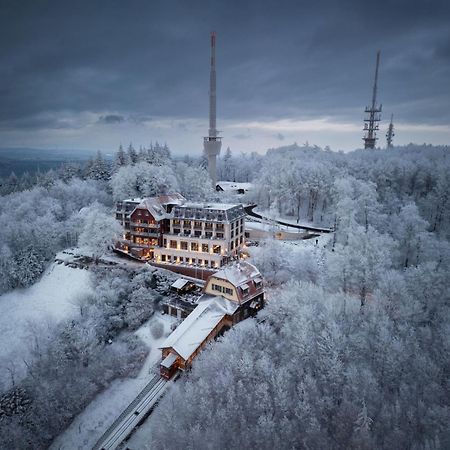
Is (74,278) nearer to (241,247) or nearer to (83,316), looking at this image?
(83,316)

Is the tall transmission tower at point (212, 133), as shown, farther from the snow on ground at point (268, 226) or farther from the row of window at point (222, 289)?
the row of window at point (222, 289)

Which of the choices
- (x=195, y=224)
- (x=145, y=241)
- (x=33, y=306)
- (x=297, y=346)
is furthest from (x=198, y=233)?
(x=297, y=346)

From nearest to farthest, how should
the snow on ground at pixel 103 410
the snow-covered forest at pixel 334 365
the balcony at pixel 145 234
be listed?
the snow-covered forest at pixel 334 365, the snow on ground at pixel 103 410, the balcony at pixel 145 234

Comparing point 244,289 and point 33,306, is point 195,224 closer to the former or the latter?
point 244,289

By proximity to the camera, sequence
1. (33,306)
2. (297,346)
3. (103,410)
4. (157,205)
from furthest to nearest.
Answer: (157,205) → (33,306) → (103,410) → (297,346)

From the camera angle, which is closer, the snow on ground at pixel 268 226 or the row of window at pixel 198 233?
the row of window at pixel 198 233

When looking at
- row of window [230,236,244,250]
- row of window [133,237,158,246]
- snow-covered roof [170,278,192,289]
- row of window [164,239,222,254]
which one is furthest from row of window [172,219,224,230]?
snow-covered roof [170,278,192,289]

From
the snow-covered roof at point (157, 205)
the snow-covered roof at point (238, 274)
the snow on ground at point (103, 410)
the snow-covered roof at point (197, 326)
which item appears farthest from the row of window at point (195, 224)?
the snow on ground at point (103, 410)
